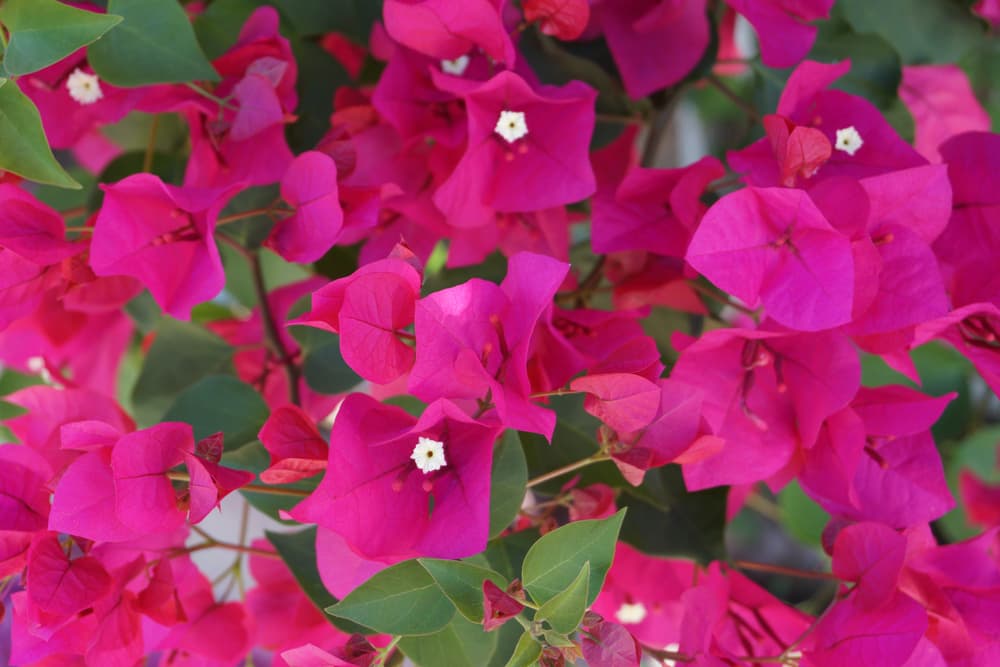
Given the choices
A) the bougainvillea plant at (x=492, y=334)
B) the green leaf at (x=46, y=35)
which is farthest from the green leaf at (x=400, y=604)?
the green leaf at (x=46, y=35)

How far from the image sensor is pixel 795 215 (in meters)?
0.55

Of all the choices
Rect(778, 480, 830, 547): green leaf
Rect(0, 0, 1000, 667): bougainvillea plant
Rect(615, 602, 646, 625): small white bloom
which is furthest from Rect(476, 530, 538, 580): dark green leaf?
Rect(778, 480, 830, 547): green leaf

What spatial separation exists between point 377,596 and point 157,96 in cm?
38

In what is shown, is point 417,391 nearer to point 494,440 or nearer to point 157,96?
point 494,440

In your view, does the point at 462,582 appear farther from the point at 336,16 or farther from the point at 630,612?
the point at 336,16

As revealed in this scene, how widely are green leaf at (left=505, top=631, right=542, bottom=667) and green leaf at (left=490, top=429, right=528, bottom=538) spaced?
81 mm

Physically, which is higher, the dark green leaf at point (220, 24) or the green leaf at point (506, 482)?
the dark green leaf at point (220, 24)

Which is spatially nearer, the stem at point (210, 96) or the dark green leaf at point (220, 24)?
the stem at point (210, 96)

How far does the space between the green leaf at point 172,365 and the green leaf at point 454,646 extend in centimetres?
36

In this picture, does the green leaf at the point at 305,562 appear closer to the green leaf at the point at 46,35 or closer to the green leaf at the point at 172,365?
the green leaf at the point at 172,365

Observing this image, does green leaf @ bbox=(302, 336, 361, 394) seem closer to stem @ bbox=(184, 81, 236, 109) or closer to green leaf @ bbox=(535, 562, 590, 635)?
stem @ bbox=(184, 81, 236, 109)

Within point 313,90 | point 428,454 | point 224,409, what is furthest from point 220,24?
point 428,454

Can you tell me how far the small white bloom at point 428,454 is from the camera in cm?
54

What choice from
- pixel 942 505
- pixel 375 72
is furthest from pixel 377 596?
pixel 375 72
